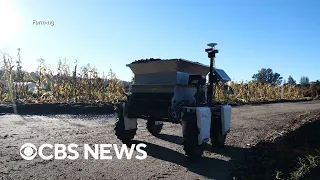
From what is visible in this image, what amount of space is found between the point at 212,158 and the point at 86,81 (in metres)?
15.2

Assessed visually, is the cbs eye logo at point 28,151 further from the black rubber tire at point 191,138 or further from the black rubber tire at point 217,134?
the black rubber tire at point 217,134

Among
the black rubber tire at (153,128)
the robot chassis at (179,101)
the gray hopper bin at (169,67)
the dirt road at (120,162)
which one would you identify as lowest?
the dirt road at (120,162)

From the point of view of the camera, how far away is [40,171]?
471 centimetres

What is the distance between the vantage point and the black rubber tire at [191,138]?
222 inches

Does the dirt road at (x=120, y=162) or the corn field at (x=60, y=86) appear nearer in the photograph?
the dirt road at (x=120, y=162)

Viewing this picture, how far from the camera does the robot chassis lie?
572 cm

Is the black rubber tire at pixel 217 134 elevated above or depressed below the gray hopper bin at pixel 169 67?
below

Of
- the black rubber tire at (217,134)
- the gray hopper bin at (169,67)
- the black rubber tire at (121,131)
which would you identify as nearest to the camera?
the gray hopper bin at (169,67)

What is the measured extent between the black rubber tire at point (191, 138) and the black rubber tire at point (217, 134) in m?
1.35

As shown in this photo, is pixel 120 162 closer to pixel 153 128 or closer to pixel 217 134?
pixel 217 134

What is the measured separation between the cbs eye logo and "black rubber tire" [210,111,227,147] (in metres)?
3.96

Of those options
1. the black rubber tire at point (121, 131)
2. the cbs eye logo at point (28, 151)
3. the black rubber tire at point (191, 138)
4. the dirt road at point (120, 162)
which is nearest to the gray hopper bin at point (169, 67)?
the black rubber tire at point (121, 131)

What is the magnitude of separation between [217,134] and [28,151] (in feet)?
13.8

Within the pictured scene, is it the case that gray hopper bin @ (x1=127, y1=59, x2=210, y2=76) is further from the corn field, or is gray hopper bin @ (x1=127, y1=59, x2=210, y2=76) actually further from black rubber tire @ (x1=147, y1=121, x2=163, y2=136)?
the corn field
